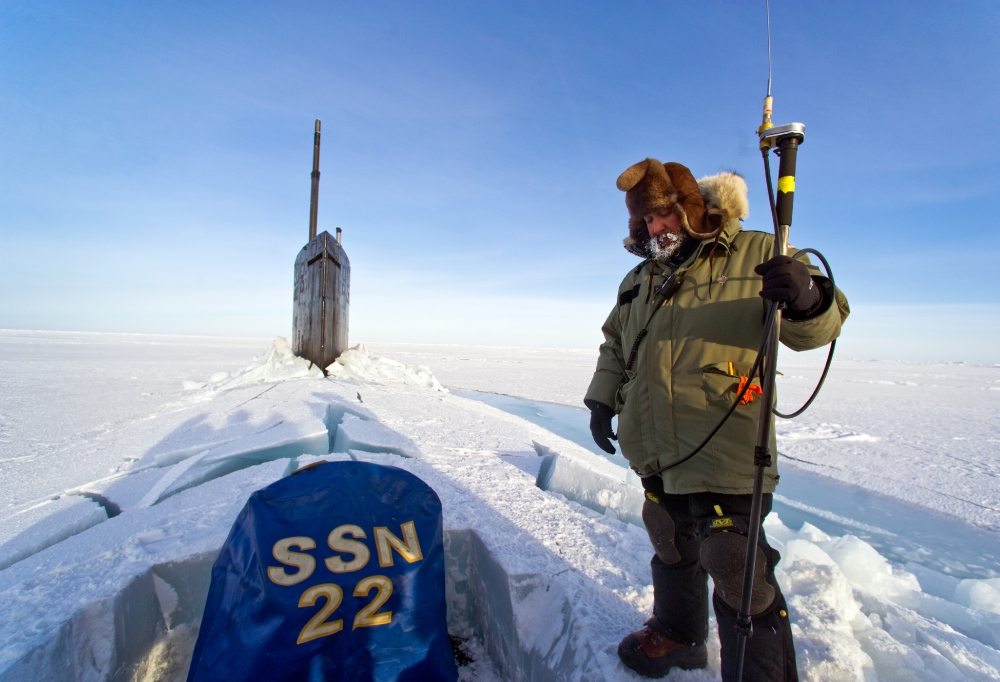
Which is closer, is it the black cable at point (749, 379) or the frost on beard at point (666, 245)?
the black cable at point (749, 379)

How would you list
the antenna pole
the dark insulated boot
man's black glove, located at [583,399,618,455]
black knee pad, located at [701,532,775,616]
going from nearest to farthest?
black knee pad, located at [701,532,775,616] < the dark insulated boot < man's black glove, located at [583,399,618,455] < the antenna pole

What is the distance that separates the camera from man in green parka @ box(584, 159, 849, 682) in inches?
47.6

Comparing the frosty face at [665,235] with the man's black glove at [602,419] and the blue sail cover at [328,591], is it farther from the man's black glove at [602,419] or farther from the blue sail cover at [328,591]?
the blue sail cover at [328,591]

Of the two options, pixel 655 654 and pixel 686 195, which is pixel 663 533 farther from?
pixel 686 195

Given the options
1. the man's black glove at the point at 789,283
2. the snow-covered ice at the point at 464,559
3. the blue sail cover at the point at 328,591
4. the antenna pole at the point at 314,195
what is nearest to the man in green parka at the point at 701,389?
the man's black glove at the point at 789,283

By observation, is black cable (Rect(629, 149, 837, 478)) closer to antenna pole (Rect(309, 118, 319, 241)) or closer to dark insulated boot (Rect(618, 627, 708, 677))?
dark insulated boot (Rect(618, 627, 708, 677))

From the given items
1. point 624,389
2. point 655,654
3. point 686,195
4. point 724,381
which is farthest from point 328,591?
point 686,195

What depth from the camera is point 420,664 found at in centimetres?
128

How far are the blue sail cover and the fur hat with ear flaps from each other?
3.93ft

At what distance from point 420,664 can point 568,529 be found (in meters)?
0.94

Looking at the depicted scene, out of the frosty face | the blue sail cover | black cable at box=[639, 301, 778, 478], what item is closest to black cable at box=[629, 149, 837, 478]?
black cable at box=[639, 301, 778, 478]

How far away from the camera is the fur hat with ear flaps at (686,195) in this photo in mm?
1427

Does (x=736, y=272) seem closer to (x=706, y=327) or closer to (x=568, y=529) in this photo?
(x=706, y=327)

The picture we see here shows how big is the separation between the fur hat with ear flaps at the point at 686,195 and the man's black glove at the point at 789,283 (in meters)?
0.28
